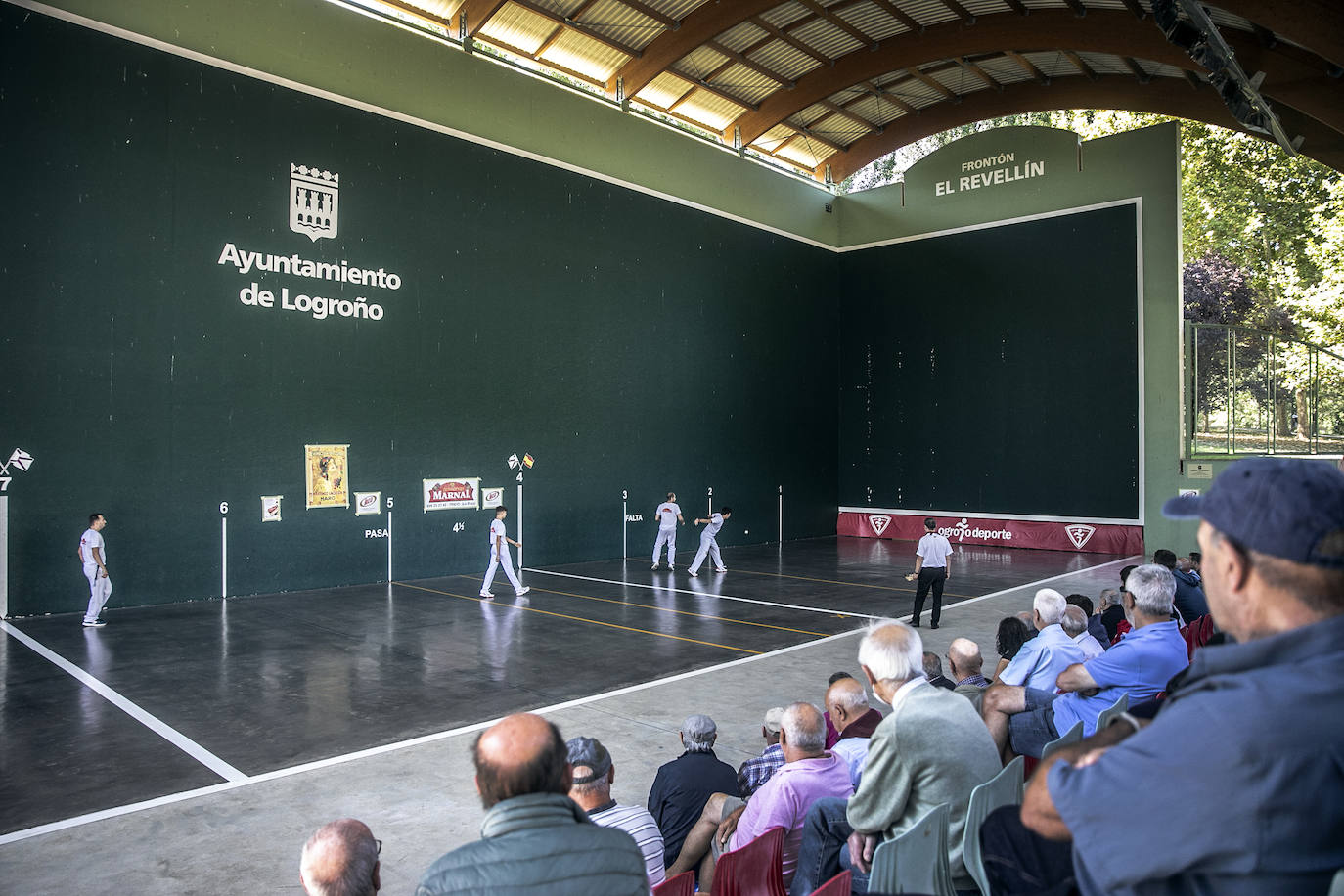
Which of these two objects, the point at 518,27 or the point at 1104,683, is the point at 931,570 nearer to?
the point at 1104,683

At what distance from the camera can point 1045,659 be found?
4762 millimetres

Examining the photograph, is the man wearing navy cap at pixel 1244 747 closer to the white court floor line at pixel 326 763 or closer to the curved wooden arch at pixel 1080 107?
the white court floor line at pixel 326 763

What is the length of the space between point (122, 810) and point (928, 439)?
1927 cm

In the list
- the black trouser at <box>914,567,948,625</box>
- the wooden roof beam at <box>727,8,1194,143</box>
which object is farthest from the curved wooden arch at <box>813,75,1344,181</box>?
the black trouser at <box>914,567,948,625</box>

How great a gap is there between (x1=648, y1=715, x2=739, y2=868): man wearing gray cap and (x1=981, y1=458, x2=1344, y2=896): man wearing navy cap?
2379 mm

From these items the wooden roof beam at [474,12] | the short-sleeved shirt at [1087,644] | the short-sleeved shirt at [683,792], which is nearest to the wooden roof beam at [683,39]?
the wooden roof beam at [474,12]

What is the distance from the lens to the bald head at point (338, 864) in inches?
83.7

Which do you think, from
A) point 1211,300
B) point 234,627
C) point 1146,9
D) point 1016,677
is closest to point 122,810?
point 1016,677

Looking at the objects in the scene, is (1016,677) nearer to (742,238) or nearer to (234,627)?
(234,627)

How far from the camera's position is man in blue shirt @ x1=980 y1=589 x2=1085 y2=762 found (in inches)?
163

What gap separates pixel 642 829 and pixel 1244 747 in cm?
218

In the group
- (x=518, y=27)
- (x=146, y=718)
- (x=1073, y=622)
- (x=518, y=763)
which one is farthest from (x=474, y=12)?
(x=518, y=763)

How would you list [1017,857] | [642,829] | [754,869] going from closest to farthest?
[1017,857], [754,869], [642,829]

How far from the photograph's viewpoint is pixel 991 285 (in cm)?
2095
